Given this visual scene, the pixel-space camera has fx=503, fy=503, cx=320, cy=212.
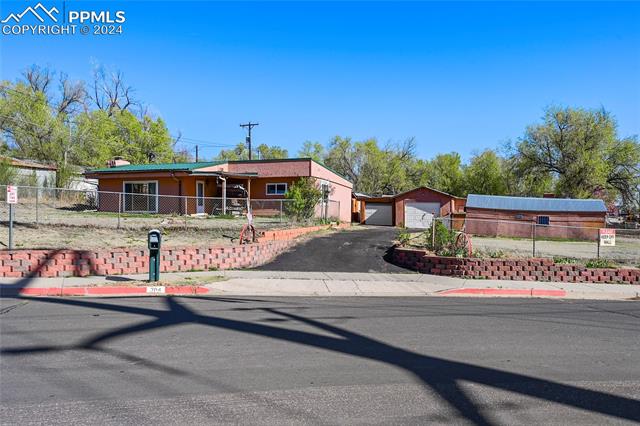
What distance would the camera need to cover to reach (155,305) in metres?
9.20

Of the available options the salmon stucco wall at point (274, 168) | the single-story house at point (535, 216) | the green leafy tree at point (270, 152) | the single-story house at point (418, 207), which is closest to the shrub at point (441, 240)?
the single-story house at point (535, 216)

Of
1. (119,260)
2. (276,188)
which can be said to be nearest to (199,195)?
(276,188)

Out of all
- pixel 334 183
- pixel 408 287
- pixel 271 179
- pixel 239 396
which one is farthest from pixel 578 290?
pixel 334 183

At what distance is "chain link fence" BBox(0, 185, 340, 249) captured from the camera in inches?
600

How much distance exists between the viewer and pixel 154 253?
459 inches

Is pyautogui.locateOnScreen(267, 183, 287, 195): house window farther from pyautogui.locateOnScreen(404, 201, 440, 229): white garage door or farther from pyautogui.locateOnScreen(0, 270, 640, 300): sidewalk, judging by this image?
pyautogui.locateOnScreen(0, 270, 640, 300): sidewalk

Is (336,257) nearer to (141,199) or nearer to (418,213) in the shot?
(141,199)

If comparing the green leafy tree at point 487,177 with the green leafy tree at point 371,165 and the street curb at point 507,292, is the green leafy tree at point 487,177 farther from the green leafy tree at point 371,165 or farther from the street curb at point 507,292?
the street curb at point 507,292

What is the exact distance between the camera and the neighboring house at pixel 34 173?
30.8 metres

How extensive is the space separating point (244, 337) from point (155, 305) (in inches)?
119

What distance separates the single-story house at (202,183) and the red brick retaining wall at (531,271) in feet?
47.1

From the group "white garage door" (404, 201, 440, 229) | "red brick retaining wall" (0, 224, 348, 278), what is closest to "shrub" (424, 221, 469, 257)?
"red brick retaining wall" (0, 224, 348, 278)

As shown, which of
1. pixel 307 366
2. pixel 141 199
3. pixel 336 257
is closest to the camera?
pixel 307 366

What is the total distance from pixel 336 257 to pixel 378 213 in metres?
26.5
